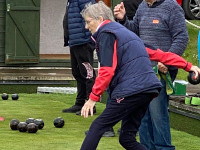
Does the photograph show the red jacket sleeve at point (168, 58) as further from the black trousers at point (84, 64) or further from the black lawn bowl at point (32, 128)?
the black trousers at point (84, 64)

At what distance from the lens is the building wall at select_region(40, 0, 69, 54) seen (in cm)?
1986

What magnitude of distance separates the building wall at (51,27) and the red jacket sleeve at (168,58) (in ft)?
40.8

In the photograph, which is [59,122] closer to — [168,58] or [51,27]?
[168,58]

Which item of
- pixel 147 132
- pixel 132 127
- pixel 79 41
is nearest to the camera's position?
pixel 132 127

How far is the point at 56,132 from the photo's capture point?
9.82 m

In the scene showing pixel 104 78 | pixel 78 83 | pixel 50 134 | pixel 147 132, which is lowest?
pixel 50 134

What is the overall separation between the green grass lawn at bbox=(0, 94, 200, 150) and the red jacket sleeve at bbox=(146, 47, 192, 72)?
1673 mm

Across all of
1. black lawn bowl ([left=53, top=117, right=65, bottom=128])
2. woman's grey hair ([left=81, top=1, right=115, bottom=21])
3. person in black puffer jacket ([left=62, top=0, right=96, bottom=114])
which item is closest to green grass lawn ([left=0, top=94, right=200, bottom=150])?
black lawn bowl ([left=53, top=117, right=65, bottom=128])

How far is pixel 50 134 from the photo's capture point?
9641 mm

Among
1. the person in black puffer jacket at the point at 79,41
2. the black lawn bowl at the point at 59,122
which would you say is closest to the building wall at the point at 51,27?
the person in black puffer jacket at the point at 79,41

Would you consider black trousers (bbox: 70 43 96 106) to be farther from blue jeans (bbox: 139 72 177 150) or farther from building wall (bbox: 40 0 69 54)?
building wall (bbox: 40 0 69 54)

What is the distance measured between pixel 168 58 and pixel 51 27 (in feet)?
42.2

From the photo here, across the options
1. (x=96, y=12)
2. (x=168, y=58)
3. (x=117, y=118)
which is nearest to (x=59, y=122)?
(x=168, y=58)

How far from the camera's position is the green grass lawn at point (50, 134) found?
8.84 metres
